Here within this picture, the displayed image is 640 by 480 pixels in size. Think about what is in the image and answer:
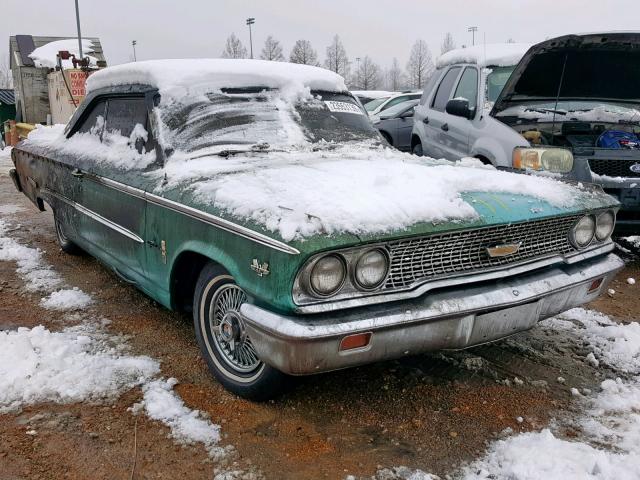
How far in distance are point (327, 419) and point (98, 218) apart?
2313 millimetres

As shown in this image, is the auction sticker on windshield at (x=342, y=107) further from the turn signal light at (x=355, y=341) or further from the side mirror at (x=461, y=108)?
the turn signal light at (x=355, y=341)

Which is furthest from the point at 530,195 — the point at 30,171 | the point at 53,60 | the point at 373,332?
the point at 53,60

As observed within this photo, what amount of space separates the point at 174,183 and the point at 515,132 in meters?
3.55

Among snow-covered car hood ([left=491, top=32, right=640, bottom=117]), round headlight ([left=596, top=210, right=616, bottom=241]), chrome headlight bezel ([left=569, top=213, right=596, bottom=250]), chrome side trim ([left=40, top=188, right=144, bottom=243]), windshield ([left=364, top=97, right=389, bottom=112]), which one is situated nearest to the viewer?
chrome headlight bezel ([left=569, top=213, right=596, bottom=250])

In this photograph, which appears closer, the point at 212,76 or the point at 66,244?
the point at 212,76

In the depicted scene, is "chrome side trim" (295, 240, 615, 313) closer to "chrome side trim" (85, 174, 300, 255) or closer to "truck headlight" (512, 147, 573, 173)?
"chrome side trim" (85, 174, 300, 255)

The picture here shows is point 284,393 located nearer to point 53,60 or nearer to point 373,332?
point 373,332

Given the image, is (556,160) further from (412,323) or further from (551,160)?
(412,323)

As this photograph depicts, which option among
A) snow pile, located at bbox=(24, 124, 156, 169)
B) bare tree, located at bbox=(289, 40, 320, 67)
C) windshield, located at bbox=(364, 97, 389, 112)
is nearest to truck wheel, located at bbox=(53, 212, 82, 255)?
snow pile, located at bbox=(24, 124, 156, 169)

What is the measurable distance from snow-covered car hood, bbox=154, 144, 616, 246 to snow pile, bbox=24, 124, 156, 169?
42 cm

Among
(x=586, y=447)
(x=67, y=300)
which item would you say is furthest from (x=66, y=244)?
(x=586, y=447)

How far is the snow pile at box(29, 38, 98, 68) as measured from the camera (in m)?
24.0

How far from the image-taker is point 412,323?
8.14ft

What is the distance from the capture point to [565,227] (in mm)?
3158
